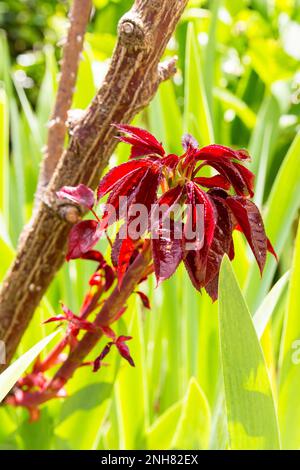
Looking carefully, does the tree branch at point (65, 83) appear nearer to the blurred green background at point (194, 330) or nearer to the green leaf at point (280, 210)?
the blurred green background at point (194, 330)

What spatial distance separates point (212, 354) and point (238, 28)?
907 mm

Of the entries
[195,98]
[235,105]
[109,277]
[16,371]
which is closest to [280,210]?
[195,98]

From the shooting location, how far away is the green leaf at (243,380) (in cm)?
36

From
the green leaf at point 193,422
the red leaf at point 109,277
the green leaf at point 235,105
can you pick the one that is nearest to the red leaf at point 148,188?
the red leaf at point 109,277

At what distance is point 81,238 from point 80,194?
1.0 inches

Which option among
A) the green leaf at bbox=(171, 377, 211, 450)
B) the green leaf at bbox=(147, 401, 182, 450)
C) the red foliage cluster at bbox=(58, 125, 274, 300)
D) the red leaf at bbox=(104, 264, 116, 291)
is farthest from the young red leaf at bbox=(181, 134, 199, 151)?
the green leaf at bbox=(147, 401, 182, 450)

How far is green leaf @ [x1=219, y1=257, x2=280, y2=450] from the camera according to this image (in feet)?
1.19

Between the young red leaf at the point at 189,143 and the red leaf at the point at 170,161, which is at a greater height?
the young red leaf at the point at 189,143

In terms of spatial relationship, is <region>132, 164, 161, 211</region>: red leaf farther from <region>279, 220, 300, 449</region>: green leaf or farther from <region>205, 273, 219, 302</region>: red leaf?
<region>279, 220, 300, 449</region>: green leaf

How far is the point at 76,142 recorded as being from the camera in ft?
1.38

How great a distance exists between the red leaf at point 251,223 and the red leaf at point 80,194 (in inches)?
3.6

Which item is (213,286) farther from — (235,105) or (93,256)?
(235,105)

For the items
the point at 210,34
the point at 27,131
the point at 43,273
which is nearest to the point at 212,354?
the point at 43,273
